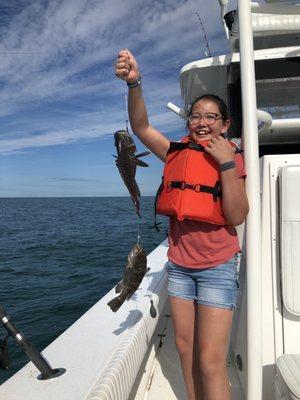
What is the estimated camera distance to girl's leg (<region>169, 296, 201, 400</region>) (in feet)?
9.11

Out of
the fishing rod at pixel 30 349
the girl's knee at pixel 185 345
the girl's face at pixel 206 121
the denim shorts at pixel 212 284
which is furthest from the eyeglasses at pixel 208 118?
the fishing rod at pixel 30 349

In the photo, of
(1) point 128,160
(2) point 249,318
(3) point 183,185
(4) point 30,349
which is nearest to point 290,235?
(2) point 249,318

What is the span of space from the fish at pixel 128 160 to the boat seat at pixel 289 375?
1.47 metres

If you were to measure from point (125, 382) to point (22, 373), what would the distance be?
722 millimetres

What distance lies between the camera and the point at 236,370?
3730 millimetres

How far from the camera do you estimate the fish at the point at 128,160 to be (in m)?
2.76

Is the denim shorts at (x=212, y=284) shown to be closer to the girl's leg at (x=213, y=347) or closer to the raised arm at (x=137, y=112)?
the girl's leg at (x=213, y=347)

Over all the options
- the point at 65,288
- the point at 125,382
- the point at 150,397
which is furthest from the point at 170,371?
the point at 65,288

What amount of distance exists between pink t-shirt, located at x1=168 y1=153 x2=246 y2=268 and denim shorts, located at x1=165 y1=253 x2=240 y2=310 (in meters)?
0.05

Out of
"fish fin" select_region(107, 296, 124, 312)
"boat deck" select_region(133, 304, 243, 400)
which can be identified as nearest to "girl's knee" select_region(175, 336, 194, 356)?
"fish fin" select_region(107, 296, 124, 312)

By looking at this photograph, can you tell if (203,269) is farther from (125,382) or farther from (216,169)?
(125,382)

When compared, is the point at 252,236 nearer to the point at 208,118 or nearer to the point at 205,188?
the point at 205,188

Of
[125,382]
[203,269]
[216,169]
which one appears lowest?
[125,382]

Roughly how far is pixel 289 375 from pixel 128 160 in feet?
5.97
